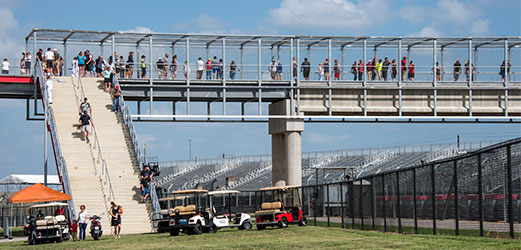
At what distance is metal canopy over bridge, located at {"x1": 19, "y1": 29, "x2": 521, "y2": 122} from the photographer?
155 ft

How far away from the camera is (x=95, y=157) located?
3872 cm

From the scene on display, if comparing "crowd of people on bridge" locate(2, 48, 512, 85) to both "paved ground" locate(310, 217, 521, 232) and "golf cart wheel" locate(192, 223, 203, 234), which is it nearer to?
"golf cart wheel" locate(192, 223, 203, 234)

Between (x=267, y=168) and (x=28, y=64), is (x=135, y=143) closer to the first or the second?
(x=28, y=64)

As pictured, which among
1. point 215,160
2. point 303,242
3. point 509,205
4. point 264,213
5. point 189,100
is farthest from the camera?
point 215,160

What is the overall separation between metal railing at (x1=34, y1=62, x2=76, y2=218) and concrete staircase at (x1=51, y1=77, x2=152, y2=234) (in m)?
0.32

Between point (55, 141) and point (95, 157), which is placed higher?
point (55, 141)

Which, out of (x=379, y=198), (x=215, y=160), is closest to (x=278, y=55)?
(x=379, y=198)

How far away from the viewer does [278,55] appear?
163 feet

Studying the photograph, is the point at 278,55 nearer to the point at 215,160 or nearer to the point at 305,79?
the point at 305,79

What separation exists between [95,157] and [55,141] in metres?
2.06

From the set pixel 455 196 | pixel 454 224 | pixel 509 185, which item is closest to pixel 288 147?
pixel 454 224

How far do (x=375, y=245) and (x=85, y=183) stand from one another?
19.1 meters

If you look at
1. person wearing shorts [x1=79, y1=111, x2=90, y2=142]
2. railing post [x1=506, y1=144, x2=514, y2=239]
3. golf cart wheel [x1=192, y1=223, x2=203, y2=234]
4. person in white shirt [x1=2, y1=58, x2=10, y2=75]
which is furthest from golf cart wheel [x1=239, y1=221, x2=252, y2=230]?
railing post [x1=506, y1=144, x2=514, y2=239]

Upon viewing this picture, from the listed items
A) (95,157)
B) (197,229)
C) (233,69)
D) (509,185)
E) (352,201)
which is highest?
(233,69)
